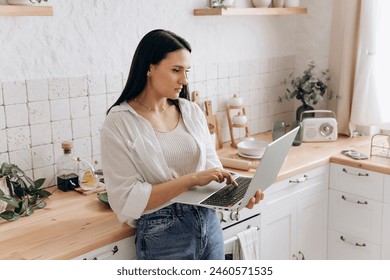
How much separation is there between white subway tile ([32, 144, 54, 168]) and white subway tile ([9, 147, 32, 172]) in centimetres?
2

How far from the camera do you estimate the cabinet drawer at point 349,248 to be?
9.76 ft

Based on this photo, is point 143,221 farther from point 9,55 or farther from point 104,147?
point 9,55

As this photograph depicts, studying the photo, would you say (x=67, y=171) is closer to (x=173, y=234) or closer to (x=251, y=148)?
(x=173, y=234)

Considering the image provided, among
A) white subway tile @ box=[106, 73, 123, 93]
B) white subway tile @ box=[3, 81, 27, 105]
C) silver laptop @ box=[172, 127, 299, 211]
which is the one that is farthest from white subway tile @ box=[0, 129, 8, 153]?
silver laptop @ box=[172, 127, 299, 211]

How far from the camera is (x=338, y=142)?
3.34 metres

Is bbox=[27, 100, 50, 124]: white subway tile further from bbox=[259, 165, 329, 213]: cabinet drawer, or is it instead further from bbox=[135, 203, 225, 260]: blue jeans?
bbox=[259, 165, 329, 213]: cabinet drawer

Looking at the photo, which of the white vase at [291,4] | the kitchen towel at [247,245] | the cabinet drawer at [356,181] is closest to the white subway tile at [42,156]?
the kitchen towel at [247,245]

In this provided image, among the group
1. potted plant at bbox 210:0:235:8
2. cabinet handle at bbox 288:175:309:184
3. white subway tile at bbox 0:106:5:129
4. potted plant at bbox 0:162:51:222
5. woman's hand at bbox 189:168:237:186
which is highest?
potted plant at bbox 210:0:235:8

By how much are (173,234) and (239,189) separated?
0.29m

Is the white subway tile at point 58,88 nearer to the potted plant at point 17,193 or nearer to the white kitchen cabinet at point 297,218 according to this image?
the potted plant at point 17,193

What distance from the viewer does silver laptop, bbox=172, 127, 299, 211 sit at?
6.32 ft

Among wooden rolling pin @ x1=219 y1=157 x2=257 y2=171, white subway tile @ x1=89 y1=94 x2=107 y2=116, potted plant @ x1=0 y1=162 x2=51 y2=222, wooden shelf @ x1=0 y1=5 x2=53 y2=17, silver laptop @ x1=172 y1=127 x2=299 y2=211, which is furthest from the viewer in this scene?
wooden rolling pin @ x1=219 y1=157 x2=257 y2=171

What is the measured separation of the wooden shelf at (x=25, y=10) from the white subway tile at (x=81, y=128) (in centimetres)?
55
